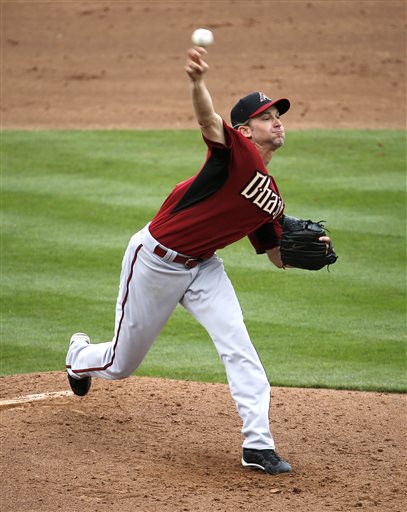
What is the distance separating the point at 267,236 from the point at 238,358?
2.55ft

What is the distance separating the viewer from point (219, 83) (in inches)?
629

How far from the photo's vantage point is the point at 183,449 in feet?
17.2

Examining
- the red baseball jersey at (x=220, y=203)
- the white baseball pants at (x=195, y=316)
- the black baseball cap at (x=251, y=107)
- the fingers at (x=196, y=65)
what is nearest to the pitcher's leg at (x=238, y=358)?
the white baseball pants at (x=195, y=316)

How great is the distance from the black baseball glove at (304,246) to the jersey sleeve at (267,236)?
0.10m

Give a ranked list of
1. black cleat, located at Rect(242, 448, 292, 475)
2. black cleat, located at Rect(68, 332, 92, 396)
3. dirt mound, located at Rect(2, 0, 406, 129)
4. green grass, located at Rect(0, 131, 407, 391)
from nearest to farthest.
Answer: black cleat, located at Rect(242, 448, 292, 475)
black cleat, located at Rect(68, 332, 92, 396)
green grass, located at Rect(0, 131, 407, 391)
dirt mound, located at Rect(2, 0, 406, 129)

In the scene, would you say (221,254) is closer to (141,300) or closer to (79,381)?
(79,381)

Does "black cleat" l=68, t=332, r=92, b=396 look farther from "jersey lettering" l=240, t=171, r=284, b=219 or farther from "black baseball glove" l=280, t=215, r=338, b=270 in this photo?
"jersey lettering" l=240, t=171, r=284, b=219

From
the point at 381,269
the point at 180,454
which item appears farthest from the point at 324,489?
the point at 381,269

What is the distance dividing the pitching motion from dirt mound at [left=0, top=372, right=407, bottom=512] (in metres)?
0.29

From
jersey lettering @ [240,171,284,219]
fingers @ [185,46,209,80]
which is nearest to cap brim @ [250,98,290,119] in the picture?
jersey lettering @ [240,171,284,219]

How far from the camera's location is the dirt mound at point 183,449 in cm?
452

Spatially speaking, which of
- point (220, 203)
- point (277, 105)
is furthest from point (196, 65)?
point (277, 105)

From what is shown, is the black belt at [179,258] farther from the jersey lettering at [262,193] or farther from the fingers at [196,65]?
the fingers at [196,65]

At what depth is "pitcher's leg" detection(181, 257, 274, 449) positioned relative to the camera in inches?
193
